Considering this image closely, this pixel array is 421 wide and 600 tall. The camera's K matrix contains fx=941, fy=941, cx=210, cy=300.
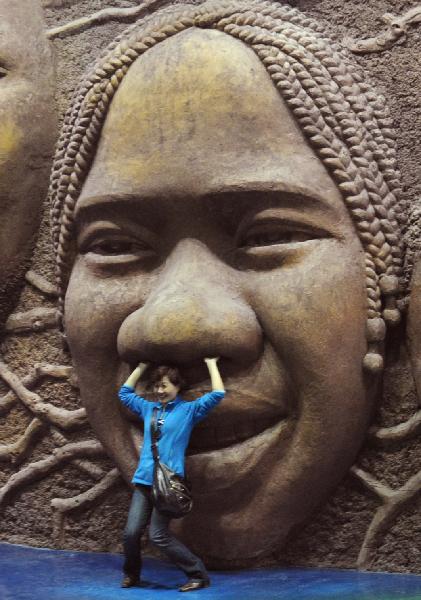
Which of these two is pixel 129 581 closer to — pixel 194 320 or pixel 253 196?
pixel 194 320

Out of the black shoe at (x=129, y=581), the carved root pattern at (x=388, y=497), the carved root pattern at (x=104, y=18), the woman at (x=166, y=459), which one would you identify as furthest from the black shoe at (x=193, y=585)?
the carved root pattern at (x=104, y=18)

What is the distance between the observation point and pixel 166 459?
2.62 metres

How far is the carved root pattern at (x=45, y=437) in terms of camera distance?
320 cm

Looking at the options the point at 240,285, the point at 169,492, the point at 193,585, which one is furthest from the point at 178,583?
the point at 240,285

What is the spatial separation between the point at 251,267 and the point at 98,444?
876mm

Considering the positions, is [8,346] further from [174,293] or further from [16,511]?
[174,293]

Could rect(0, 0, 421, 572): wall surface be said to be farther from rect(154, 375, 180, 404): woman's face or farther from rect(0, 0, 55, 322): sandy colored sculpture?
rect(154, 375, 180, 404): woman's face

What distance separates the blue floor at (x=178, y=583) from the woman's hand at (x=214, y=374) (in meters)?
0.56

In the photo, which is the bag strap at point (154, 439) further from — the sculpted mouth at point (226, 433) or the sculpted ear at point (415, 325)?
the sculpted ear at point (415, 325)

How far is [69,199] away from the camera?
304 centimetres

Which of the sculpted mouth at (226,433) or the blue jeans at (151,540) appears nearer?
the blue jeans at (151,540)

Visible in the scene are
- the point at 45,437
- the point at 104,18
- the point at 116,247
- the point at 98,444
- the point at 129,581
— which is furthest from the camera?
the point at 104,18

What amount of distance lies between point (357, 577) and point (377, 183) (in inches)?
45.3

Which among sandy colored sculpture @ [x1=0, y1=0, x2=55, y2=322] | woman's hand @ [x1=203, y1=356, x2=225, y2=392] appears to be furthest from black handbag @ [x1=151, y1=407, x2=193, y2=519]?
sandy colored sculpture @ [x1=0, y1=0, x2=55, y2=322]
